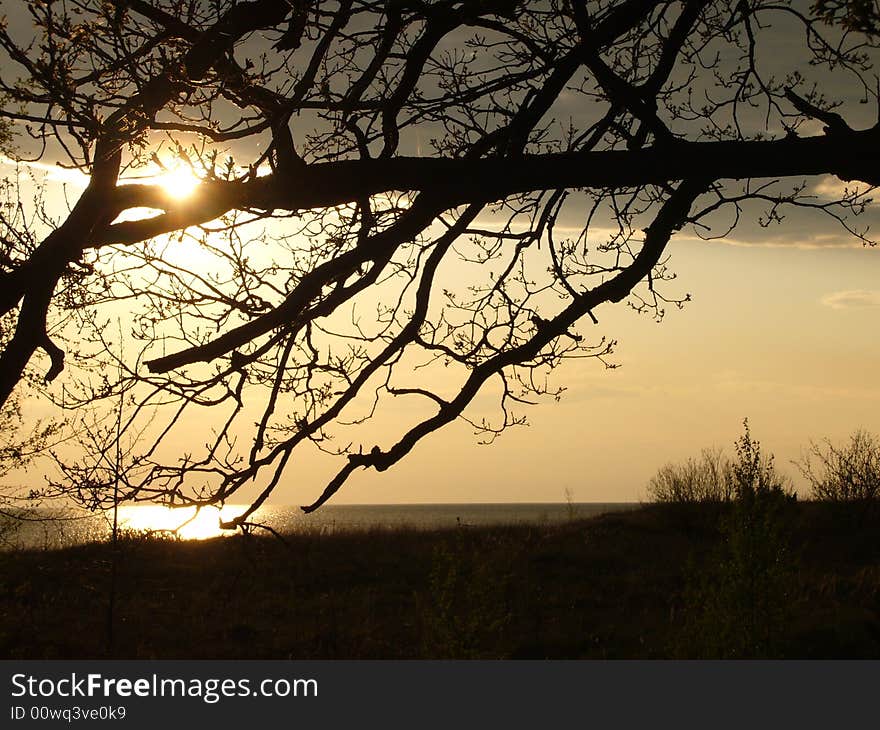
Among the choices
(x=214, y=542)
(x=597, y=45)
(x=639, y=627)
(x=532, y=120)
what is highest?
(x=597, y=45)

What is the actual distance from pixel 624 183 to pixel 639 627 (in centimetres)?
1552

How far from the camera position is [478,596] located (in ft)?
45.1

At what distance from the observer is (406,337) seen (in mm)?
5691

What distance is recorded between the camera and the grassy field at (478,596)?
12.9m

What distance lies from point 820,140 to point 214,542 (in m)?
25.3

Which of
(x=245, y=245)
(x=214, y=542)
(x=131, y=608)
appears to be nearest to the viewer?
(x=245, y=245)

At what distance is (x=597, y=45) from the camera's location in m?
5.53

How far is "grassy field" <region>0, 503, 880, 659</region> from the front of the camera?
12.9 m
